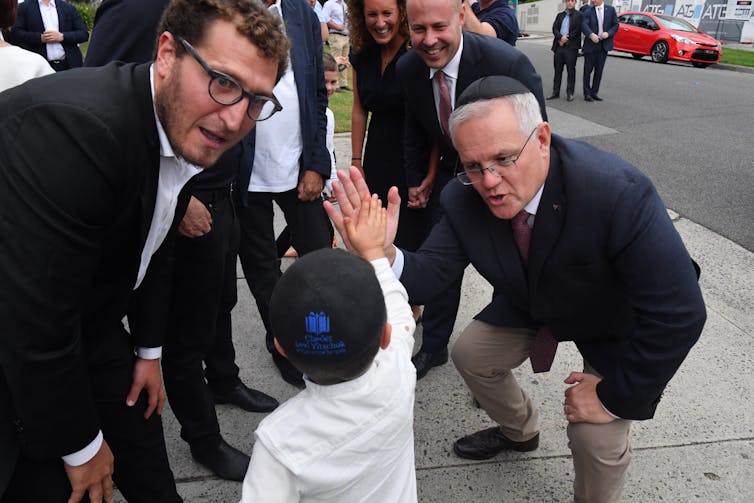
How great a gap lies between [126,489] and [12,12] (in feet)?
5.67

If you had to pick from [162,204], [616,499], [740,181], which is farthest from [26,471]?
[740,181]

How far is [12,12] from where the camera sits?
2.19m

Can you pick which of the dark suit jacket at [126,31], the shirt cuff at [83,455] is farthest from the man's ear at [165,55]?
the shirt cuff at [83,455]

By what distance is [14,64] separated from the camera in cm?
203

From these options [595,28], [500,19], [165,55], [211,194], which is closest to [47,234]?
[165,55]

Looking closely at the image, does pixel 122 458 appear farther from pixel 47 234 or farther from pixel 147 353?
pixel 47 234

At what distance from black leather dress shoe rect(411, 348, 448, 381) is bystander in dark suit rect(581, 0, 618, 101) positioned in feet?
30.6

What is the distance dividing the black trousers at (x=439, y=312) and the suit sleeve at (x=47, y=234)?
206 cm

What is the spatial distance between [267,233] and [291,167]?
36 centimetres

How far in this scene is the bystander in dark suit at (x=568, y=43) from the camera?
11.1 m

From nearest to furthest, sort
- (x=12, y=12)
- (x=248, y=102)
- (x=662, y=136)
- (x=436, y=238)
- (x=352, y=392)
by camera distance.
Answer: (x=352, y=392) < (x=248, y=102) < (x=12, y=12) < (x=436, y=238) < (x=662, y=136)

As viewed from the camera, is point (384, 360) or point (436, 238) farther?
point (436, 238)

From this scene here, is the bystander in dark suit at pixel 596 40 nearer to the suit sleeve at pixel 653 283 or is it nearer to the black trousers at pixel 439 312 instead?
the black trousers at pixel 439 312

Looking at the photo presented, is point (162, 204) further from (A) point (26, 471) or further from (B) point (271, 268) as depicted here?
(B) point (271, 268)
